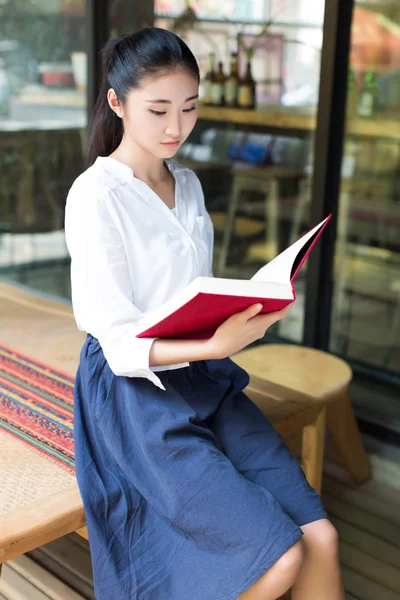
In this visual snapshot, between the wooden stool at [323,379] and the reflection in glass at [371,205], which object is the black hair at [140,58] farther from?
the reflection in glass at [371,205]

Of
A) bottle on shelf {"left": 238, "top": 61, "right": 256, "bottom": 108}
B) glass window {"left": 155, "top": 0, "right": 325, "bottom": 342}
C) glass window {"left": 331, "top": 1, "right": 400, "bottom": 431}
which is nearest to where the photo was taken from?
glass window {"left": 331, "top": 1, "right": 400, "bottom": 431}

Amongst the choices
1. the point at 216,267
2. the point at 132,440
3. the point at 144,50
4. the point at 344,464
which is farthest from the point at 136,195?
the point at 216,267

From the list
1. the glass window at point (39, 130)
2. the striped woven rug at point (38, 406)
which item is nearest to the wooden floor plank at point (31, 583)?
the striped woven rug at point (38, 406)

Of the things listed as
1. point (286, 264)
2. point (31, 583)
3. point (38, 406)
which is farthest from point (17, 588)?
point (286, 264)

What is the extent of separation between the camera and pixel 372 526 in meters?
2.28

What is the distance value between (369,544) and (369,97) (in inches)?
58.3

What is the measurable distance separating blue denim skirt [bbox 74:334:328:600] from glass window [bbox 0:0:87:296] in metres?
2.32

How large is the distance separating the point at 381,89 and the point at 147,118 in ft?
4.97

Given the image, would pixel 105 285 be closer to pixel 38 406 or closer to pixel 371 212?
pixel 38 406

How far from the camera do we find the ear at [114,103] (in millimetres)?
1471

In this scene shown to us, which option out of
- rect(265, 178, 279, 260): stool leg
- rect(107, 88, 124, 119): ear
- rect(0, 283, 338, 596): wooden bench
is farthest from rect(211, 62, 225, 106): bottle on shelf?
rect(107, 88, 124, 119): ear

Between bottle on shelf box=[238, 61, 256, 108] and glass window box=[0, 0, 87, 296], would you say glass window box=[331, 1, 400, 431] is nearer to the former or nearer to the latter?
bottle on shelf box=[238, 61, 256, 108]

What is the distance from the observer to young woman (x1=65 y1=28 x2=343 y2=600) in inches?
51.0

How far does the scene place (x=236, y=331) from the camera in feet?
4.31
